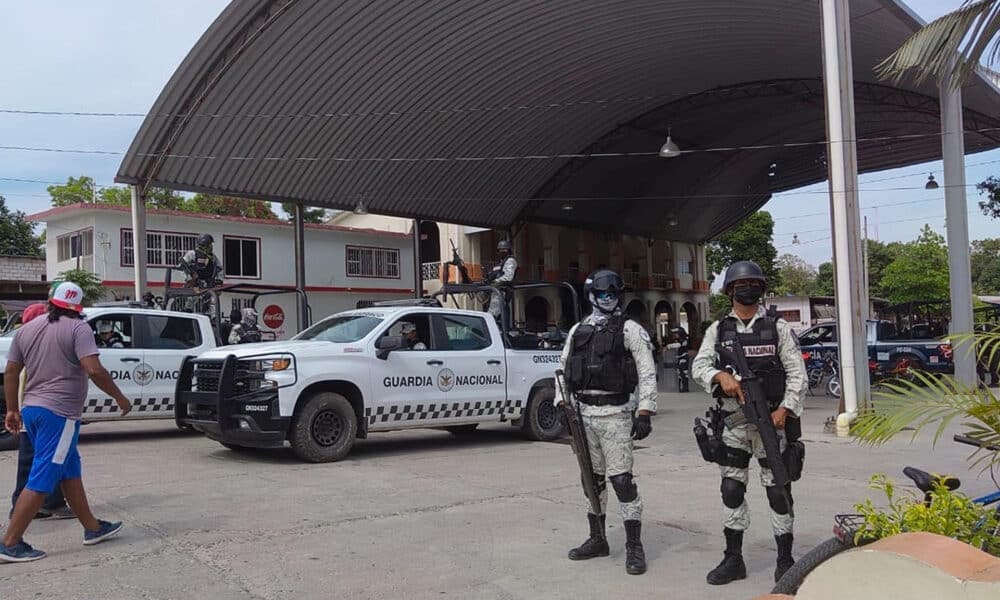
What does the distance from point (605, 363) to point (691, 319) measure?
124 ft

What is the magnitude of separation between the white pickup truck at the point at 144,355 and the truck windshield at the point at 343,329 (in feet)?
7.10

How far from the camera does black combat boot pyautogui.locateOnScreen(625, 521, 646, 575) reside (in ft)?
16.7

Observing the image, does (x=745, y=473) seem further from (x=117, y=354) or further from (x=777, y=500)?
(x=117, y=354)

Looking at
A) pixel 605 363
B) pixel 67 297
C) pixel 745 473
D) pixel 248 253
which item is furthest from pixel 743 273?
pixel 248 253

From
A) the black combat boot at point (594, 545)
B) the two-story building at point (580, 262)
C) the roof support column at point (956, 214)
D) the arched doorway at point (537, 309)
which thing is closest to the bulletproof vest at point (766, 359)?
the black combat boot at point (594, 545)

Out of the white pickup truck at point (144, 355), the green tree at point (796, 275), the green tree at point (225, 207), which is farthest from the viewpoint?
the green tree at point (796, 275)

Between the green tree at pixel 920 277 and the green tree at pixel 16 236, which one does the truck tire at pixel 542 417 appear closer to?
the green tree at pixel 920 277

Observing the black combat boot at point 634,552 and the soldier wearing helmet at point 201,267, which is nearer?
the black combat boot at point 634,552

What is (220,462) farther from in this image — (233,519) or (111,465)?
(233,519)

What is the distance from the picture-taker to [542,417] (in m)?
11.3

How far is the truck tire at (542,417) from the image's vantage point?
11.2 meters

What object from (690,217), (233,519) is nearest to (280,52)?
(233,519)

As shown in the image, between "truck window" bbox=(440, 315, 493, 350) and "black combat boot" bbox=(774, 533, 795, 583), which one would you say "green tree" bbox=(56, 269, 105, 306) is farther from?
"black combat boot" bbox=(774, 533, 795, 583)

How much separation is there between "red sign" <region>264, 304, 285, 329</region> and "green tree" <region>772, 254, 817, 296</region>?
51459 mm
